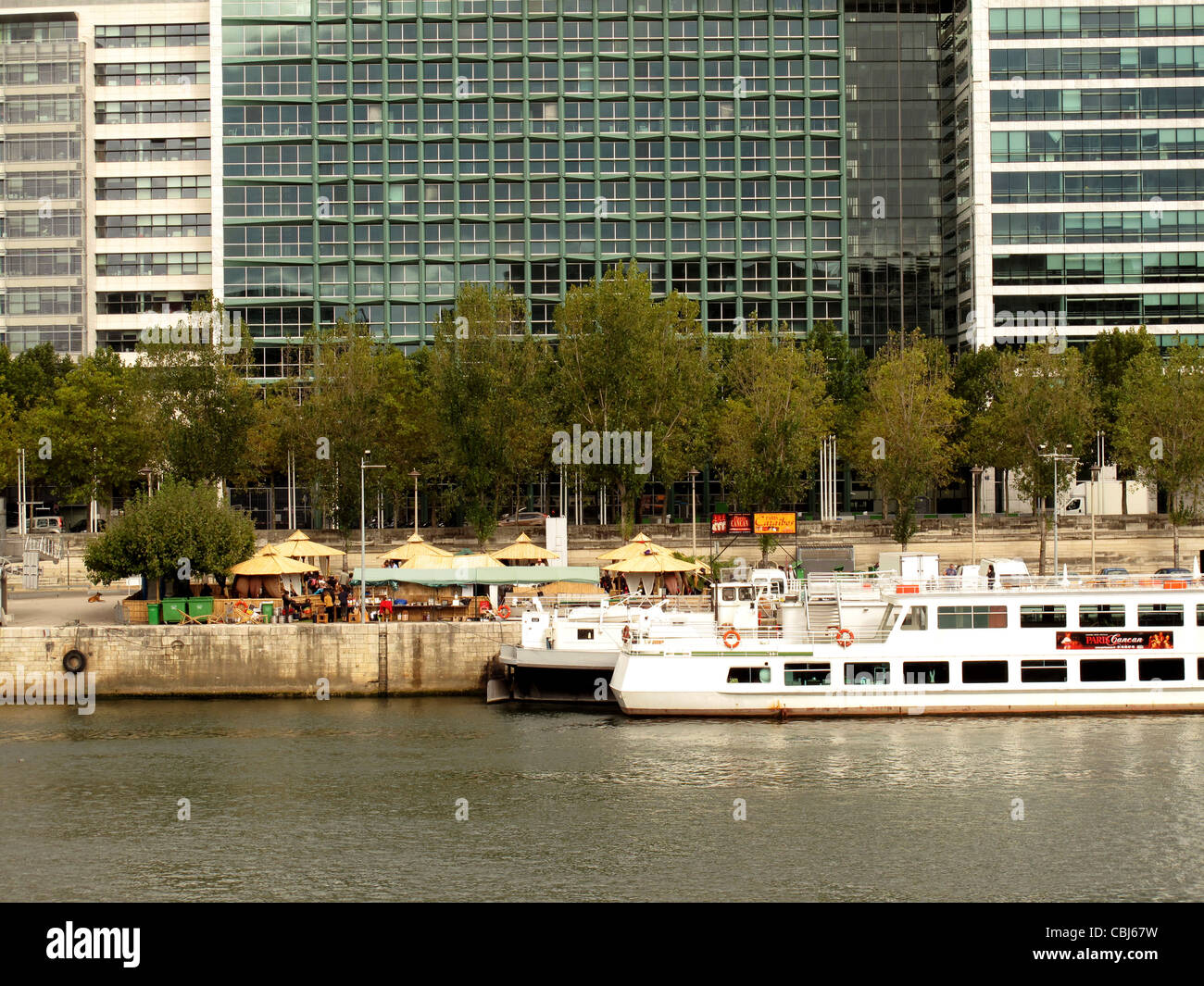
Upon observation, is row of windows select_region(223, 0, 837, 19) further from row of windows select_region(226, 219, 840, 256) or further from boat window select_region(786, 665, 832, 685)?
boat window select_region(786, 665, 832, 685)

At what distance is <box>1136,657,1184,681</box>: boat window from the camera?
177 ft

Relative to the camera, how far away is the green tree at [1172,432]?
9044cm

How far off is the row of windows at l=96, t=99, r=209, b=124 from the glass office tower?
222 inches

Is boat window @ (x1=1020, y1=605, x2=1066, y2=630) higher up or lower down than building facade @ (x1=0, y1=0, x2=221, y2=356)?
lower down

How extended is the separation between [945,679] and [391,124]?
8756 centimetres

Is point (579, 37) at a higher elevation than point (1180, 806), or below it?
higher

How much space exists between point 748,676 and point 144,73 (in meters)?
100

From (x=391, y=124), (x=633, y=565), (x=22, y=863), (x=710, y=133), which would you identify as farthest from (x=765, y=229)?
(x=22, y=863)

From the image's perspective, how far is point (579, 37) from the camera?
127 meters

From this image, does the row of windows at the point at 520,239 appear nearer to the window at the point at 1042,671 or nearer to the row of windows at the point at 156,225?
the row of windows at the point at 156,225
